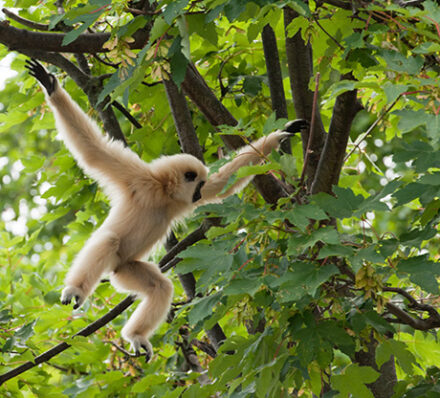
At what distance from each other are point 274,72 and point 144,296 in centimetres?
196

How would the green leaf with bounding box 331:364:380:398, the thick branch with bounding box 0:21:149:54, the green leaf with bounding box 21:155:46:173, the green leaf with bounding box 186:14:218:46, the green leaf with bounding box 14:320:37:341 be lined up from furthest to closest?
the green leaf with bounding box 21:155:46:173, the green leaf with bounding box 14:320:37:341, the thick branch with bounding box 0:21:149:54, the green leaf with bounding box 331:364:380:398, the green leaf with bounding box 186:14:218:46

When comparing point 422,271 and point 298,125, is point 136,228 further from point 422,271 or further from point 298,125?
point 422,271

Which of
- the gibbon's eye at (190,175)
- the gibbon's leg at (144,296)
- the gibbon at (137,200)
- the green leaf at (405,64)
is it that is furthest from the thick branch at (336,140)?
the gibbon's leg at (144,296)

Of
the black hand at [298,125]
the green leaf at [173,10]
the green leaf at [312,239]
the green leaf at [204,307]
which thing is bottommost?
the green leaf at [204,307]

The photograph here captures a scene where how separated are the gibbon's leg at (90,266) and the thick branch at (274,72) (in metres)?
1.47

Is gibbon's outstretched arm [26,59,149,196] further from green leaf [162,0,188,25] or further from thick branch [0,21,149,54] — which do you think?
green leaf [162,0,188,25]

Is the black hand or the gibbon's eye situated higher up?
the gibbon's eye

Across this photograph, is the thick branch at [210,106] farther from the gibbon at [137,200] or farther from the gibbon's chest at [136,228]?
the gibbon's chest at [136,228]

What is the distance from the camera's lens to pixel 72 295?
3.82 metres

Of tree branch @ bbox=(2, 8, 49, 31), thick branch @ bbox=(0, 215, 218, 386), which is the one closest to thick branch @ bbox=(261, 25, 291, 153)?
tree branch @ bbox=(2, 8, 49, 31)

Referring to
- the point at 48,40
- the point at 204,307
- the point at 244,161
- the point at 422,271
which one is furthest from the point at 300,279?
the point at 48,40

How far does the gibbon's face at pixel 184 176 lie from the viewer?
4.35 meters

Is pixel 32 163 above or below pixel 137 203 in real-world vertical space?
above

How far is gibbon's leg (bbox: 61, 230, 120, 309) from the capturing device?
12.6ft
